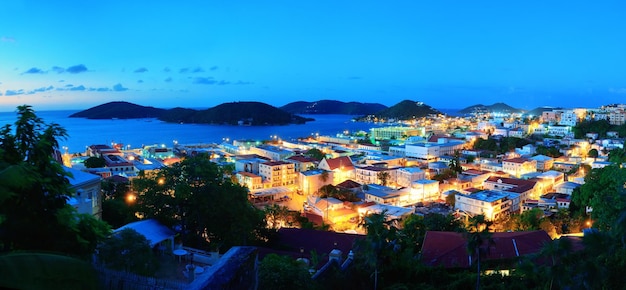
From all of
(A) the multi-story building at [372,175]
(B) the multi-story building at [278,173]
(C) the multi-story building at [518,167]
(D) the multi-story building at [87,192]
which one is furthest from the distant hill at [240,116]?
(D) the multi-story building at [87,192]

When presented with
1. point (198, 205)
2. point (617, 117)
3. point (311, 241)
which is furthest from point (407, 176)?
point (617, 117)

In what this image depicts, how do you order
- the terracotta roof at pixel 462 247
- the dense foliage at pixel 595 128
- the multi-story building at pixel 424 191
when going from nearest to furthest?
1. the terracotta roof at pixel 462 247
2. the multi-story building at pixel 424 191
3. the dense foliage at pixel 595 128

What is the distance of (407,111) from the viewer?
10069 centimetres

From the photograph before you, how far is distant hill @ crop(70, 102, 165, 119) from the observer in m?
108

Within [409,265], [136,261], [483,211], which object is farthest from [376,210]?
[136,261]

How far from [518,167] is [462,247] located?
67.1 ft

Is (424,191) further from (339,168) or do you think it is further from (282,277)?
(282,277)

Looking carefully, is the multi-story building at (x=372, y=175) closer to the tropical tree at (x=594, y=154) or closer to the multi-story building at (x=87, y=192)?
the multi-story building at (x=87, y=192)

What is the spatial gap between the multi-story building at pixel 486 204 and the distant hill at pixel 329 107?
127 m

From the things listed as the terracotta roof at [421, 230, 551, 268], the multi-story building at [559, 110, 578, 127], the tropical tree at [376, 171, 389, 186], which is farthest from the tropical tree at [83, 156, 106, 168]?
the multi-story building at [559, 110, 578, 127]

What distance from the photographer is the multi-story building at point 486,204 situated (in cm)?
1603

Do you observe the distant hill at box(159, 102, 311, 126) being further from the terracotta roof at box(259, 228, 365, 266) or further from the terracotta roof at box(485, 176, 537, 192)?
the terracotta roof at box(259, 228, 365, 266)

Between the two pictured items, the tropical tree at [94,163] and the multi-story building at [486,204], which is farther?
the tropical tree at [94,163]

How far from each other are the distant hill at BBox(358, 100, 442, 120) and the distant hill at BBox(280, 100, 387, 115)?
39127mm
